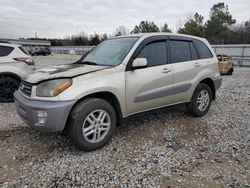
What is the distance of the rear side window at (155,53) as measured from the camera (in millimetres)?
4137

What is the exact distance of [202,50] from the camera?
523cm

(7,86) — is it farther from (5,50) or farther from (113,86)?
(113,86)

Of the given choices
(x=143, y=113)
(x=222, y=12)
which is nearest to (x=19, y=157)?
(x=143, y=113)

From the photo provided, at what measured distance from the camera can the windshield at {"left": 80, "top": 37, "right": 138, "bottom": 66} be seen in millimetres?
4004

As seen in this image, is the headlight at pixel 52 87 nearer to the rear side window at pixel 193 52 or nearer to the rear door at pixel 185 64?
the rear door at pixel 185 64

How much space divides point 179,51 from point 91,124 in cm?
239

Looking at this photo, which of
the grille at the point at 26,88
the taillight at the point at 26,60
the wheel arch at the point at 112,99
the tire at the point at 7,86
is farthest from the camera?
the taillight at the point at 26,60

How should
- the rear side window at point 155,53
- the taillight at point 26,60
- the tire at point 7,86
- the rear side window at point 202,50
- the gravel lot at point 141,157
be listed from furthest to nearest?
the taillight at point 26,60
the tire at point 7,86
the rear side window at point 202,50
the rear side window at point 155,53
the gravel lot at point 141,157

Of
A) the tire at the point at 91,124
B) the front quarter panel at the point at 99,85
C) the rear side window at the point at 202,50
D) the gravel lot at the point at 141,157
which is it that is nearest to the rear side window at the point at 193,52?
the rear side window at the point at 202,50

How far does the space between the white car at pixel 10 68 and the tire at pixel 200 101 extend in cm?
437

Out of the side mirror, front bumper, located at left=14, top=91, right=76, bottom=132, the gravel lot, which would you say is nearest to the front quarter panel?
front bumper, located at left=14, top=91, right=76, bottom=132

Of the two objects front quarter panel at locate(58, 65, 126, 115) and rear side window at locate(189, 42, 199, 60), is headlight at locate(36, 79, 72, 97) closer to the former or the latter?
front quarter panel at locate(58, 65, 126, 115)

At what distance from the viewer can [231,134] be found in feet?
14.1

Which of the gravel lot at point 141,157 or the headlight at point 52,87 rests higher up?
the headlight at point 52,87
